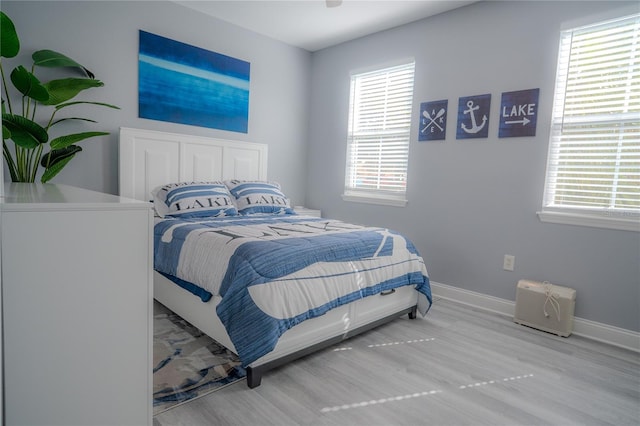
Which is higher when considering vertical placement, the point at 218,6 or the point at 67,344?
the point at 218,6

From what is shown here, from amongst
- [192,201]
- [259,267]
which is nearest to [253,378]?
[259,267]

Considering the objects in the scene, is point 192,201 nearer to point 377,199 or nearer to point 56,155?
point 56,155

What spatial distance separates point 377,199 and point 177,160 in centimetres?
197

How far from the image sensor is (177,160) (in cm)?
337

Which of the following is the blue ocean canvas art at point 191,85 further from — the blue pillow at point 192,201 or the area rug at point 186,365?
the area rug at point 186,365

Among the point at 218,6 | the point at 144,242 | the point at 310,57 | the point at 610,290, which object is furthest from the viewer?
the point at 310,57

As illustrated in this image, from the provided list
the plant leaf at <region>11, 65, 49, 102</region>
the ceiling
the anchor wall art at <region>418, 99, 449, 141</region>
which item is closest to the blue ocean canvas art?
the ceiling

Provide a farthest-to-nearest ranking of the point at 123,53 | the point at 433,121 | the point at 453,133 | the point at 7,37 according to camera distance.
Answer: the point at 433,121
the point at 453,133
the point at 123,53
the point at 7,37

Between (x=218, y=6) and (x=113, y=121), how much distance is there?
138 cm

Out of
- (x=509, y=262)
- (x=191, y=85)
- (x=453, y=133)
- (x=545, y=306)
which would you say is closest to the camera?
(x=545, y=306)

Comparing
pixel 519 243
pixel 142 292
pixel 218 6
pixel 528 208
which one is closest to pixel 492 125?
pixel 528 208

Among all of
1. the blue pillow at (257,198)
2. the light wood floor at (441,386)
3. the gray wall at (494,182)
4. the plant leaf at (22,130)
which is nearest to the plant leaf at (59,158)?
the plant leaf at (22,130)

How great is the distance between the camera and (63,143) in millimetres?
2473

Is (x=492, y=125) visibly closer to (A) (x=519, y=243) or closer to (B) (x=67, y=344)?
(A) (x=519, y=243)
